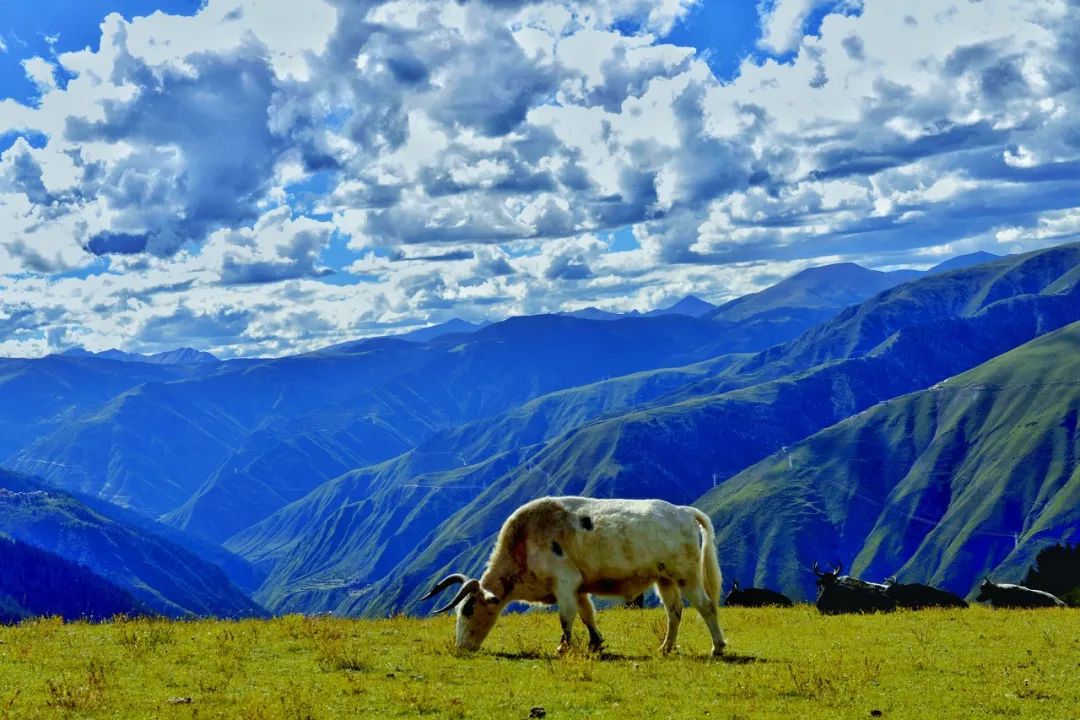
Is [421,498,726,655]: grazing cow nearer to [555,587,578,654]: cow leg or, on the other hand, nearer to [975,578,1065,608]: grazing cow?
[555,587,578,654]: cow leg

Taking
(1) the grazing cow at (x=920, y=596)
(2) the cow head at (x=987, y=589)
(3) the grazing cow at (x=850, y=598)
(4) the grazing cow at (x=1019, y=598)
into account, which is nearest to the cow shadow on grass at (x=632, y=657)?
(3) the grazing cow at (x=850, y=598)

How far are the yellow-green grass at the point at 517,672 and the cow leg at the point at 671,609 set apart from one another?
1.28 ft

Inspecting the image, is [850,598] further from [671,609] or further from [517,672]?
[517,672]

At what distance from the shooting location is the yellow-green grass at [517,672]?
16031 millimetres

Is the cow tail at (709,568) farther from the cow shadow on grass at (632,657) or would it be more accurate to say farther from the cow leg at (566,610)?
the cow leg at (566,610)

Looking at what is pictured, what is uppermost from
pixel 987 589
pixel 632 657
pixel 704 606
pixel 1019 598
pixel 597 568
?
pixel 597 568

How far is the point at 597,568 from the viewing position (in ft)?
76.3

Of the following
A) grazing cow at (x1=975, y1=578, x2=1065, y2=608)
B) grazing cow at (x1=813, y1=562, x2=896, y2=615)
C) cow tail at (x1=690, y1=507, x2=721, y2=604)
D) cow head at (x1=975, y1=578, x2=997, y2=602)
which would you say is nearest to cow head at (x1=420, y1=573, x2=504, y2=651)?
cow tail at (x1=690, y1=507, x2=721, y2=604)

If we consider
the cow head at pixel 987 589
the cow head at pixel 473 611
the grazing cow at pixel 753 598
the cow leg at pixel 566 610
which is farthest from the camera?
the grazing cow at pixel 753 598

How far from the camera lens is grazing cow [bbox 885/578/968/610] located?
3703 centimetres

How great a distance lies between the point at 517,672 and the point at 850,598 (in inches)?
748

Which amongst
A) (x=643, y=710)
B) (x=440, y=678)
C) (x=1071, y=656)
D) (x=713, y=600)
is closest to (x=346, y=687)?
(x=440, y=678)

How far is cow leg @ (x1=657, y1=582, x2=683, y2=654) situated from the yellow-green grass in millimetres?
389

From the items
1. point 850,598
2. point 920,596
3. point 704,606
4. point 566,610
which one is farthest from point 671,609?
point 920,596
